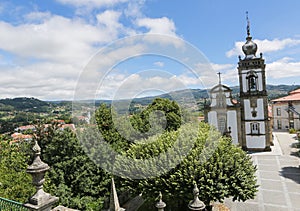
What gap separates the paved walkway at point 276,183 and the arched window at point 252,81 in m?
7.80

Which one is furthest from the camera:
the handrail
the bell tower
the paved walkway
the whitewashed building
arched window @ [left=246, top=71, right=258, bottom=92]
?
the whitewashed building

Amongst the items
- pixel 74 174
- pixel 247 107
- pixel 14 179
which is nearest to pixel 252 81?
pixel 247 107

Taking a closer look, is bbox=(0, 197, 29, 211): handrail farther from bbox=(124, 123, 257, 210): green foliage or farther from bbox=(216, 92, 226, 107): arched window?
bbox=(216, 92, 226, 107): arched window

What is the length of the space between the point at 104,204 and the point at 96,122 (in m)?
5.90

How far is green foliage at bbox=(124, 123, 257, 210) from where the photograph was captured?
415 inches

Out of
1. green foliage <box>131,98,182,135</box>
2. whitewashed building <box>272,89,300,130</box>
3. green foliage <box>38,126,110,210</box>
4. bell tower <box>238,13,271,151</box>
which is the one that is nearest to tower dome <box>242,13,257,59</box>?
bell tower <box>238,13,271,151</box>

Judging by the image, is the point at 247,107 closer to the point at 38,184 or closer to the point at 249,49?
the point at 249,49

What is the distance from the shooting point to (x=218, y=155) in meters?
11.3

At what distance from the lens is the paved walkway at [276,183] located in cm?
1312

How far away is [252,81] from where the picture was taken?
→ 2573 cm

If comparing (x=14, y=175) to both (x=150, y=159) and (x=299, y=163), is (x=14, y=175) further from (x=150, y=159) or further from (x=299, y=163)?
(x=299, y=163)

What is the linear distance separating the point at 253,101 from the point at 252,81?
2.44 meters

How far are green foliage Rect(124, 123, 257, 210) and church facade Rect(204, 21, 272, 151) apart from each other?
1422 centimetres

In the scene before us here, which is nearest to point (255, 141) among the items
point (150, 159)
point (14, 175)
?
point (150, 159)
